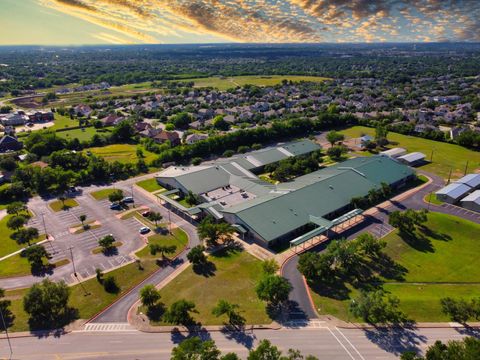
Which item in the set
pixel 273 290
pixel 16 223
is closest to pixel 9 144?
pixel 16 223

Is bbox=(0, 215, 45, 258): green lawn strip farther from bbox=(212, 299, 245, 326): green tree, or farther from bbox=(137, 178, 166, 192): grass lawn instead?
bbox=(212, 299, 245, 326): green tree

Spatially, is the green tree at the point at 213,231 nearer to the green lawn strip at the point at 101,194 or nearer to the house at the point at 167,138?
the green lawn strip at the point at 101,194

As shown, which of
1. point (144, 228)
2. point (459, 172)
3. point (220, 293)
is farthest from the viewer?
point (459, 172)

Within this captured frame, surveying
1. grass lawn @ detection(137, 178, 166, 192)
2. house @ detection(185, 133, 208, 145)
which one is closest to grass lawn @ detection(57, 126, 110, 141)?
house @ detection(185, 133, 208, 145)

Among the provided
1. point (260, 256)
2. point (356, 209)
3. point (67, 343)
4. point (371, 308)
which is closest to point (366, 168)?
point (356, 209)

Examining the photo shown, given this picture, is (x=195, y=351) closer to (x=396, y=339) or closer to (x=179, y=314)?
(x=179, y=314)

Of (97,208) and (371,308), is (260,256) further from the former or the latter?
(97,208)
